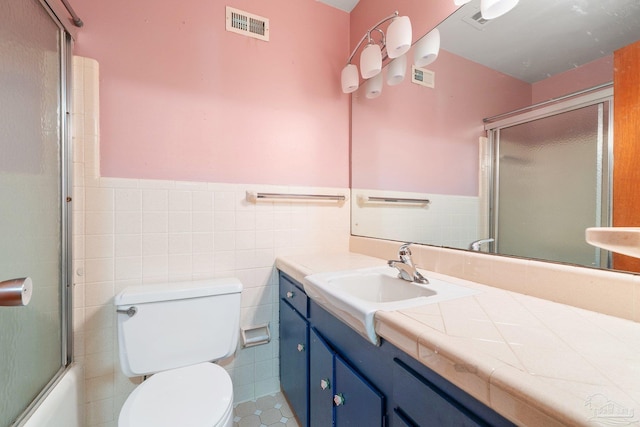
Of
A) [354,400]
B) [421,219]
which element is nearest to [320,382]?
[354,400]

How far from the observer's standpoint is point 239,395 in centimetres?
146

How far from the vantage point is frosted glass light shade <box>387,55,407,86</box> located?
1.47 meters

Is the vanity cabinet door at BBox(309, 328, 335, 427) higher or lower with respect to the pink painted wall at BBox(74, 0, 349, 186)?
lower

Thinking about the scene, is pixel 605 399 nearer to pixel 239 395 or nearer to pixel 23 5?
pixel 239 395

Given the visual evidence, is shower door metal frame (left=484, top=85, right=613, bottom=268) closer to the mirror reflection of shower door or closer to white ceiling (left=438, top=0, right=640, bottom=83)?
the mirror reflection of shower door

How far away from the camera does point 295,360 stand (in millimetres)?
1306

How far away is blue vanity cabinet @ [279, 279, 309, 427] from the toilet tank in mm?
268

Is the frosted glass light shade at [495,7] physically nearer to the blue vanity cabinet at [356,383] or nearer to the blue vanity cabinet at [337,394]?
the blue vanity cabinet at [356,383]

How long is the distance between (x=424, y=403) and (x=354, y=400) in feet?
1.06

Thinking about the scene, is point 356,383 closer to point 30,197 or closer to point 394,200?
point 394,200

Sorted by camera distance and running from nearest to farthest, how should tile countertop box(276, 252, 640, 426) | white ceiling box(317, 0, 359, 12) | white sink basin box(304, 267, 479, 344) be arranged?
tile countertop box(276, 252, 640, 426), white sink basin box(304, 267, 479, 344), white ceiling box(317, 0, 359, 12)

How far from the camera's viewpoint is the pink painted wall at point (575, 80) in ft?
2.46

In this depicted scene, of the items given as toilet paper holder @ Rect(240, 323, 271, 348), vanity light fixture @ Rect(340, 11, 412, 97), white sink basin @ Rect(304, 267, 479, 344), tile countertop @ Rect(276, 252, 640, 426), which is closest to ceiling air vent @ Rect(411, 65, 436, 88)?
vanity light fixture @ Rect(340, 11, 412, 97)

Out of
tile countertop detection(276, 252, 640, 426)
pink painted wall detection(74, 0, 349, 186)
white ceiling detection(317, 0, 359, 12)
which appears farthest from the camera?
white ceiling detection(317, 0, 359, 12)
